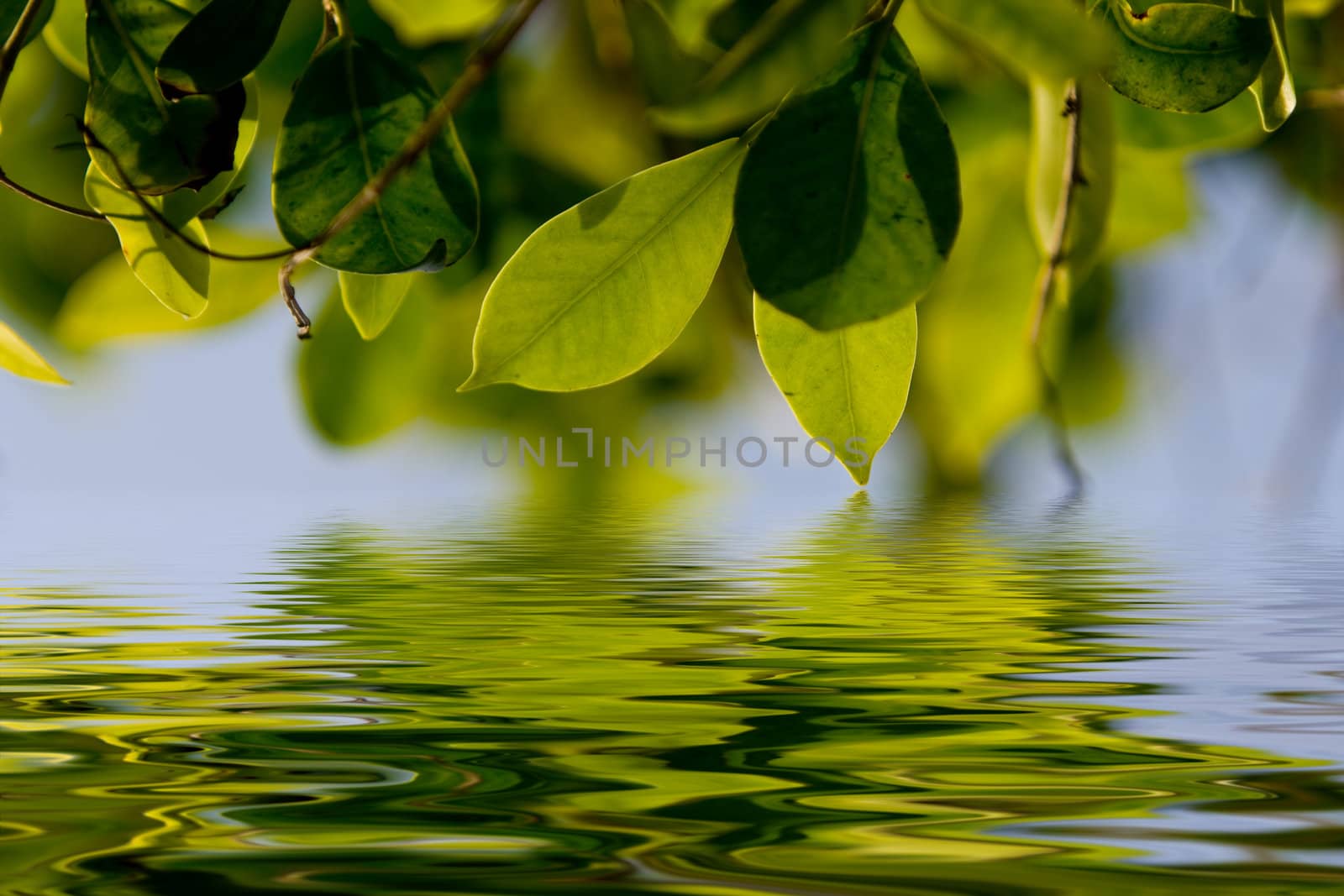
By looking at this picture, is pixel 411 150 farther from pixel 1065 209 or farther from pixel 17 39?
pixel 1065 209

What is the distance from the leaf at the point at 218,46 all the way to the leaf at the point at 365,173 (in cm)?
3

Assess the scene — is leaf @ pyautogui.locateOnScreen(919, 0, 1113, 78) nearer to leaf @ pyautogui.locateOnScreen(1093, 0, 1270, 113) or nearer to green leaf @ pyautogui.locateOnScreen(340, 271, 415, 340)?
leaf @ pyautogui.locateOnScreen(1093, 0, 1270, 113)

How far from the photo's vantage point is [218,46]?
1.50ft

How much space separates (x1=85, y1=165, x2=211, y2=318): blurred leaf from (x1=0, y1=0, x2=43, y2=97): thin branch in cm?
4

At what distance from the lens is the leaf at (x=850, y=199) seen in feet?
1.39

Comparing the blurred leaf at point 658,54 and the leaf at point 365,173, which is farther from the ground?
the blurred leaf at point 658,54

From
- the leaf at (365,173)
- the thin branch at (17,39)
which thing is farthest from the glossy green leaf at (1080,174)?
the thin branch at (17,39)

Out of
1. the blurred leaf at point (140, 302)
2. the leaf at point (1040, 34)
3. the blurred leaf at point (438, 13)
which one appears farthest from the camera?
the blurred leaf at point (140, 302)

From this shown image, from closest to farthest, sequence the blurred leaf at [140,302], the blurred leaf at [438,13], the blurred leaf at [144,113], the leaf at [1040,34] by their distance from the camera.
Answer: the leaf at [1040,34]
the blurred leaf at [144,113]
the blurred leaf at [438,13]
the blurred leaf at [140,302]

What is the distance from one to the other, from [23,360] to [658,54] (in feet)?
0.88

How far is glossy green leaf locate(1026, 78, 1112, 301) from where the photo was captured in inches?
22.0

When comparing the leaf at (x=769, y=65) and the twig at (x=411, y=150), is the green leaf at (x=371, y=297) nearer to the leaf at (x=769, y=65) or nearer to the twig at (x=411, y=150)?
the twig at (x=411, y=150)

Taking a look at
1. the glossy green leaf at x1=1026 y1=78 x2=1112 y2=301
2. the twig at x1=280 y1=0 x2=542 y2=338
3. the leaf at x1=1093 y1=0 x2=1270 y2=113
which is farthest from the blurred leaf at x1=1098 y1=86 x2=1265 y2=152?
the twig at x1=280 y1=0 x2=542 y2=338

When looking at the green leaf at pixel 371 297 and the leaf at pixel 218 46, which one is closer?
the leaf at pixel 218 46
